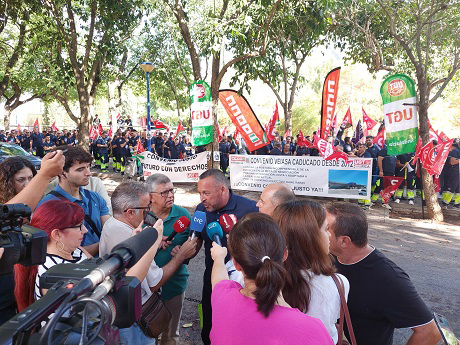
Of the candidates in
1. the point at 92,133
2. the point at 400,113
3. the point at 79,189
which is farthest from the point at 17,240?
the point at 92,133

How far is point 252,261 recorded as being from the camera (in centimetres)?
164

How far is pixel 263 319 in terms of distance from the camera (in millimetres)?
1555

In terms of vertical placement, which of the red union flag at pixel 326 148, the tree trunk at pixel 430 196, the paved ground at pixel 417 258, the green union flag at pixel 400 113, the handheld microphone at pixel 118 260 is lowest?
the paved ground at pixel 417 258

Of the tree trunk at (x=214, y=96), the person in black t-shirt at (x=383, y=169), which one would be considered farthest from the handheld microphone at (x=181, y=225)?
the person in black t-shirt at (x=383, y=169)

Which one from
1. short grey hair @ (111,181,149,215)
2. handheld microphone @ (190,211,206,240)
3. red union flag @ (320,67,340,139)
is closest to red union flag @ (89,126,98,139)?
red union flag @ (320,67,340,139)

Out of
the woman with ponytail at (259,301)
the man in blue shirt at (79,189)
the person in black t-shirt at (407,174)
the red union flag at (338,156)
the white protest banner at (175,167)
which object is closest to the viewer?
the woman with ponytail at (259,301)

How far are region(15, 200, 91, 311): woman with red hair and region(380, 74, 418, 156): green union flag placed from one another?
8.30 m

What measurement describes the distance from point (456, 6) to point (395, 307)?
9.83 metres

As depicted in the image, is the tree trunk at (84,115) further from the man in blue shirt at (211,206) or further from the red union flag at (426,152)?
the man in blue shirt at (211,206)

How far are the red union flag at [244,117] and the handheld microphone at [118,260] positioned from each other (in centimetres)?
986

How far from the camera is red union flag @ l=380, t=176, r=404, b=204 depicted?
1109cm

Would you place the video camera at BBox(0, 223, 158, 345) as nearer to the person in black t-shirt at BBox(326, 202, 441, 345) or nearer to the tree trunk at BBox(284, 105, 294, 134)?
the person in black t-shirt at BBox(326, 202, 441, 345)

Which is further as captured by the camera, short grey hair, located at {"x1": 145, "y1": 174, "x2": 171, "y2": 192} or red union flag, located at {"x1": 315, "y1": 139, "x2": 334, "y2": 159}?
red union flag, located at {"x1": 315, "y1": 139, "x2": 334, "y2": 159}

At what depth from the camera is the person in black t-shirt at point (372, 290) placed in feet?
6.97
